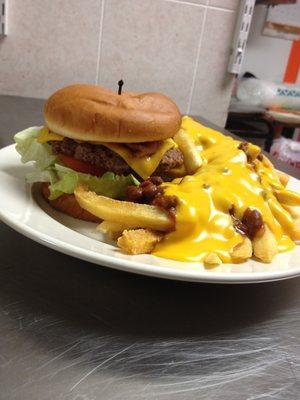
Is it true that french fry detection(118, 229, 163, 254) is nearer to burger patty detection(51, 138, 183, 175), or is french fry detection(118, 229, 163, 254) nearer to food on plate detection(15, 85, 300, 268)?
food on plate detection(15, 85, 300, 268)

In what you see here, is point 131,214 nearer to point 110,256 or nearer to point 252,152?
point 110,256

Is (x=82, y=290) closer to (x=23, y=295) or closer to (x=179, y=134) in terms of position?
(x=23, y=295)

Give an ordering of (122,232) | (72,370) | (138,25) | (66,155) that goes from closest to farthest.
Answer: (72,370) → (122,232) → (66,155) → (138,25)

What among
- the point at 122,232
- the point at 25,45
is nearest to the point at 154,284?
the point at 122,232

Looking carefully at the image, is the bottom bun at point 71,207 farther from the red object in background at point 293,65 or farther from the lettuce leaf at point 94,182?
the red object in background at point 293,65

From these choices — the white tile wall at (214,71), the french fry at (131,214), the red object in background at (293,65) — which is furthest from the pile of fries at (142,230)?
the red object in background at (293,65)

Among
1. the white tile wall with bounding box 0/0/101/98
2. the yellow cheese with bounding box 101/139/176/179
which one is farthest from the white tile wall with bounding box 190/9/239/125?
the yellow cheese with bounding box 101/139/176/179
